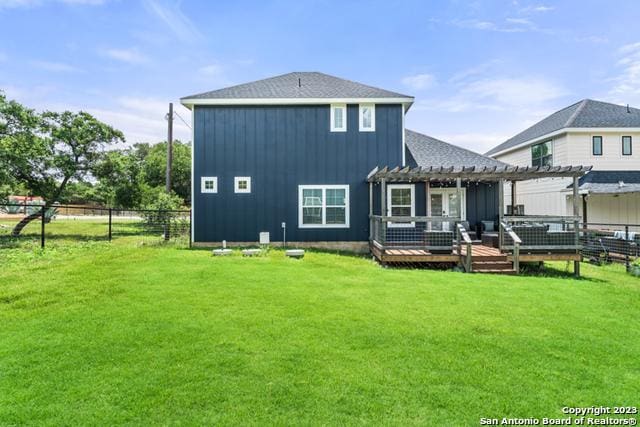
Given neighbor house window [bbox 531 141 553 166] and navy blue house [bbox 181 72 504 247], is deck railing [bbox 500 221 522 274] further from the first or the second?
neighbor house window [bbox 531 141 553 166]

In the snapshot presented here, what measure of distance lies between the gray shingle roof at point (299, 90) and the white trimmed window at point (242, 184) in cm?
277

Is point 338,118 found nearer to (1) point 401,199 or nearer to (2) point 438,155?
(1) point 401,199

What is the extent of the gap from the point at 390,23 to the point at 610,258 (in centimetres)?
1096

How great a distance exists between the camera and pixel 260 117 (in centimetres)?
1238

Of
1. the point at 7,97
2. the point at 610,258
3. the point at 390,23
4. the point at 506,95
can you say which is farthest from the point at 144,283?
the point at 506,95

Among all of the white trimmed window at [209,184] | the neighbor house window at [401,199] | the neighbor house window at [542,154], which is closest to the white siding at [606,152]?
the neighbor house window at [542,154]

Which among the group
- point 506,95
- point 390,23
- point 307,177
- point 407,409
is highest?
point 390,23

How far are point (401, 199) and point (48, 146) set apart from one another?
15634 millimetres

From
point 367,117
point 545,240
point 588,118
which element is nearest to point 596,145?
point 588,118

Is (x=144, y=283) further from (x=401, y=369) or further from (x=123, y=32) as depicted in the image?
(x=123, y=32)

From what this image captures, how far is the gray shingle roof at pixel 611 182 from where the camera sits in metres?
15.0

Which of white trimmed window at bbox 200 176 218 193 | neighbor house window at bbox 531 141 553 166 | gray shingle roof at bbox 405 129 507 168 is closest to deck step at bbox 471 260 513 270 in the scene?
gray shingle roof at bbox 405 129 507 168

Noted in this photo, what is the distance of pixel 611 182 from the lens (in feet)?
53.0

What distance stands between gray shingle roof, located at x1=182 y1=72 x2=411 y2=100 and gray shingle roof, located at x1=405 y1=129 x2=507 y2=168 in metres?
2.86
